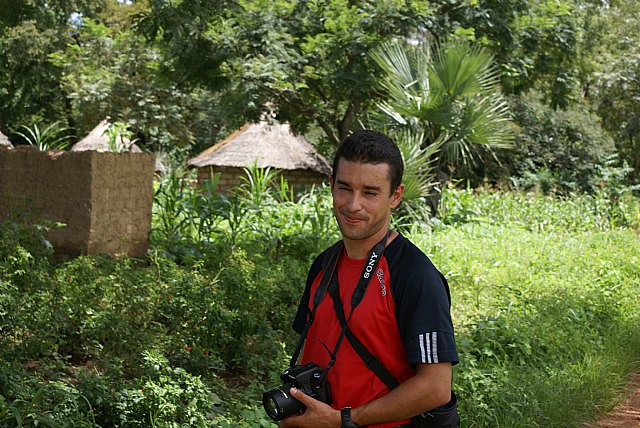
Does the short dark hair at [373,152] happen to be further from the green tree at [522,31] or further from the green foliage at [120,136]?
the green tree at [522,31]

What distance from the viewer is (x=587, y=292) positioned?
818 cm

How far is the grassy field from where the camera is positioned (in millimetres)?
4262

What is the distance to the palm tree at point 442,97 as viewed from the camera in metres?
12.2

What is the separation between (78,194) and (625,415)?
5.07 meters

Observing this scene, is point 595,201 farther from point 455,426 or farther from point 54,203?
point 455,426

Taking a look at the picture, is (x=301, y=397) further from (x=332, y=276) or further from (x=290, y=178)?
(x=290, y=178)

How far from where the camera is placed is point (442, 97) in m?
12.3

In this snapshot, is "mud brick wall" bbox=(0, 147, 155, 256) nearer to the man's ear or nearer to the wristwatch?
the man's ear

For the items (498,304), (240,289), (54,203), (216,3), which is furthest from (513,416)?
(54,203)

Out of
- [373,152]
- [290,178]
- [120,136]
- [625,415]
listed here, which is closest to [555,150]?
[290,178]

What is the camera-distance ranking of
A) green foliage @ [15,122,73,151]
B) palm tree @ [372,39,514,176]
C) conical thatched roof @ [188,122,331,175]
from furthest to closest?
conical thatched roof @ [188,122,331,175] < palm tree @ [372,39,514,176] < green foliage @ [15,122,73,151]

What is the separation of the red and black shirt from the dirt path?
11.1ft

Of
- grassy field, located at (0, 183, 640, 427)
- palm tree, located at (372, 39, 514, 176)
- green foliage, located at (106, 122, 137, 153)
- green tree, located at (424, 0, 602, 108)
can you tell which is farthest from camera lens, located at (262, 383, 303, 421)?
green tree, located at (424, 0, 602, 108)

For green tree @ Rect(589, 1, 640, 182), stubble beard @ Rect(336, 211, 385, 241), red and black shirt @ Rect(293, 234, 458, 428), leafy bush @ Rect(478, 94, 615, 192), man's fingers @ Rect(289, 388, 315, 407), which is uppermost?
green tree @ Rect(589, 1, 640, 182)
